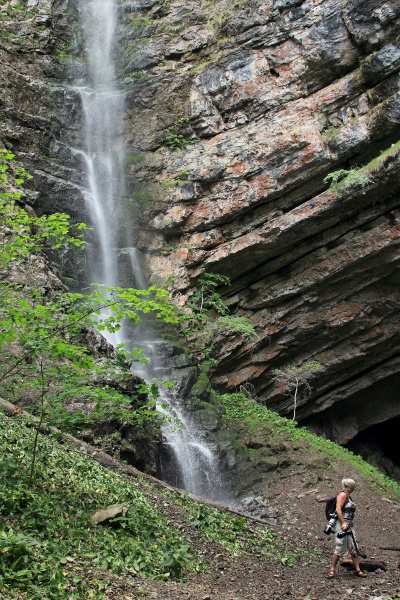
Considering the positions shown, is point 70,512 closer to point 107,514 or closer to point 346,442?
point 107,514

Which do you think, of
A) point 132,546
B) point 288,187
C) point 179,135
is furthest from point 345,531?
point 179,135

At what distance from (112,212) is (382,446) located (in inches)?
614

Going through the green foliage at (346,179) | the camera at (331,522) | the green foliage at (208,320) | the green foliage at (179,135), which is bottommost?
the camera at (331,522)

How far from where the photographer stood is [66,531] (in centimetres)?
417

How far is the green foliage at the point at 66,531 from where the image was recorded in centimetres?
328

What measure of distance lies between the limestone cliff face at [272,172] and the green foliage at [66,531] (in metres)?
10.0

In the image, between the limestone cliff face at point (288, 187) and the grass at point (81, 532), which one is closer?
the grass at point (81, 532)

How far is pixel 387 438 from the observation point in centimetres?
2000

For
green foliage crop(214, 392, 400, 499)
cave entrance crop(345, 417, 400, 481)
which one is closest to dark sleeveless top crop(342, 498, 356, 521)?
green foliage crop(214, 392, 400, 499)

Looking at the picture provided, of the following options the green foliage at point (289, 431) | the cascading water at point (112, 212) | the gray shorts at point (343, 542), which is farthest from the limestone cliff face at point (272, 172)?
the gray shorts at point (343, 542)

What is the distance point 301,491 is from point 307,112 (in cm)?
1184

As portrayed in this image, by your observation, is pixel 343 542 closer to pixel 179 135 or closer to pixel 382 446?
pixel 179 135

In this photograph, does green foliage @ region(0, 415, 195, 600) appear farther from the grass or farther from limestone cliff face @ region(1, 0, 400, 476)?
limestone cliff face @ region(1, 0, 400, 476)

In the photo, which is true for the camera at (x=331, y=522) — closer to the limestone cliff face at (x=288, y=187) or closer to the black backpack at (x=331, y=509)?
the black backpack at (x=331, y=509)
